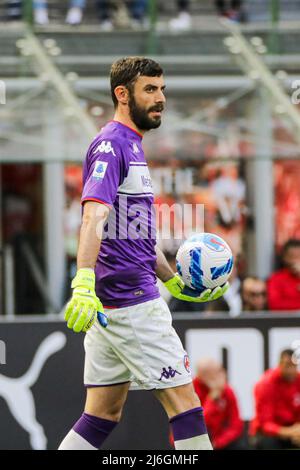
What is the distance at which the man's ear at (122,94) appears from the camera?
6.01m

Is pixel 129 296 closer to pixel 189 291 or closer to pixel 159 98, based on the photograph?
pixel 189 291

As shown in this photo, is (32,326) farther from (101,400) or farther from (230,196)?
(230,196)

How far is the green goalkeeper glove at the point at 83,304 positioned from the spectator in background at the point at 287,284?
15.6ft

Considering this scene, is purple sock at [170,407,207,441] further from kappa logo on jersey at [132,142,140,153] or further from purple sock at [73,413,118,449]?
kappa logo on jersey at [132,142,140,153]

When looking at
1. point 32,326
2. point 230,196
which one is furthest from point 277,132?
point 32,326

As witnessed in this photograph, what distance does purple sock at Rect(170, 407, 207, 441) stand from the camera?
19.1ft

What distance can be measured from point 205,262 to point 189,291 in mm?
254

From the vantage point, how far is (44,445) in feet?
28.0

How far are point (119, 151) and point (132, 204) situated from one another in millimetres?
289

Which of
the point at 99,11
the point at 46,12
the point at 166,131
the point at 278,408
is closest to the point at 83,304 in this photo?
the point at 278,408

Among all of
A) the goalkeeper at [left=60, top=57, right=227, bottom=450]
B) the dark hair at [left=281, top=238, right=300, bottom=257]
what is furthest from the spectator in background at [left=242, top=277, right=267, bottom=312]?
the goalkeeper at [left=60, top=57, right=227, bottom=450]

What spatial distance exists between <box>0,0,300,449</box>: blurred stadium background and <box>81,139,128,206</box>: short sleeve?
167 inches

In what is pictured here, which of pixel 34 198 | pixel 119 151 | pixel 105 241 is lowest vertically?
pixel 34 198

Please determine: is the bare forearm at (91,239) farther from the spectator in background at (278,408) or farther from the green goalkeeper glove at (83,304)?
the spectator in background at (278,408)
